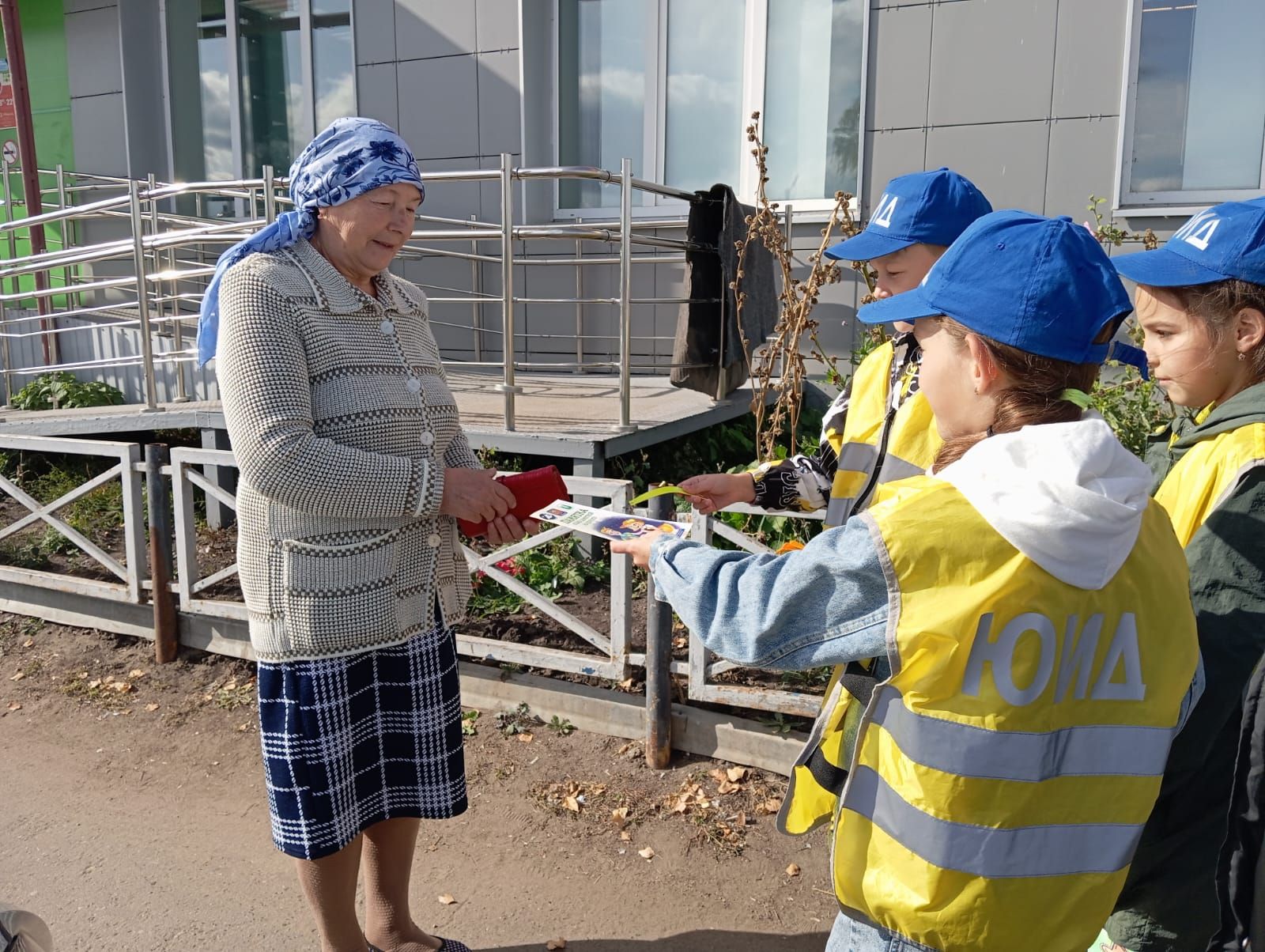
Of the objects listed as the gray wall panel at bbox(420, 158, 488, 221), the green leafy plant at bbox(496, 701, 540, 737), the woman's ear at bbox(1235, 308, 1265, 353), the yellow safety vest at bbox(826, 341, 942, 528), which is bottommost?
the green leafy plant at bbox(496, 701, 540, 737)

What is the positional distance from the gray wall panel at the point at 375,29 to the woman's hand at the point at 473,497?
675 cm

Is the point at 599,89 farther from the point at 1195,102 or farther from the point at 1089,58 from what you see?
the point at 1195,102

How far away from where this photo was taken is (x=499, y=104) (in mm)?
7453

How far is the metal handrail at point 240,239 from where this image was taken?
15.8ft

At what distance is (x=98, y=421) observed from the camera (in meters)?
5.91

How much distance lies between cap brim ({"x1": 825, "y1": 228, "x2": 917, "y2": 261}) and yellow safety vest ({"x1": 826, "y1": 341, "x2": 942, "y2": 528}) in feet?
0.68

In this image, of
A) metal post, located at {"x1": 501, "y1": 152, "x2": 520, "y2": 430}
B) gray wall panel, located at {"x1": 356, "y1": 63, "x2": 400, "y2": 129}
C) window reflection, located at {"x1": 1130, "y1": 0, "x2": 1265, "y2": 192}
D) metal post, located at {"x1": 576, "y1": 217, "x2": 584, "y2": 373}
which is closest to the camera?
metal post, located at {"x1": 501, "y1": 152, "x2": 520, "y2": 430}

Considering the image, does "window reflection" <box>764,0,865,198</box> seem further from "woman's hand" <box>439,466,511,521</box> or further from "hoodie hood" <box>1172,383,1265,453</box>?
"hoodie hood" <box>1172,383,1265,453</box>

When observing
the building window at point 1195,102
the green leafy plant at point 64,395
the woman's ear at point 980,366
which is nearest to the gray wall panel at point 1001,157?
the building window at point 1195,102

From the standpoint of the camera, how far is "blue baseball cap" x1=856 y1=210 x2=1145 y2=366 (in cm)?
126

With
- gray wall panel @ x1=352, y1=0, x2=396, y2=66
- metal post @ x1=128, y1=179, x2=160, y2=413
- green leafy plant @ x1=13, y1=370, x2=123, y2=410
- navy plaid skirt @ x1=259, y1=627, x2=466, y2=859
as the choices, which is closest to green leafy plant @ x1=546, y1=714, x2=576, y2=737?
navy plaid skirt @ x1=259, y1=627, x2=466, y2=859

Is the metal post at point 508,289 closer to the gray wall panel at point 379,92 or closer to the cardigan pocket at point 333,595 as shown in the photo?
the cardigan pocket at point 333,595

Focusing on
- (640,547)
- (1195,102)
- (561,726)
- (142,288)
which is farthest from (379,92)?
(640,547)

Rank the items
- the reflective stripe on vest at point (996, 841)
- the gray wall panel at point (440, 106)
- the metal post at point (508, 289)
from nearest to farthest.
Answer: the reflective stripe on vest at point (996, 841), the metal post at point (508, 289), the gray wall panel at point (440, 106)
